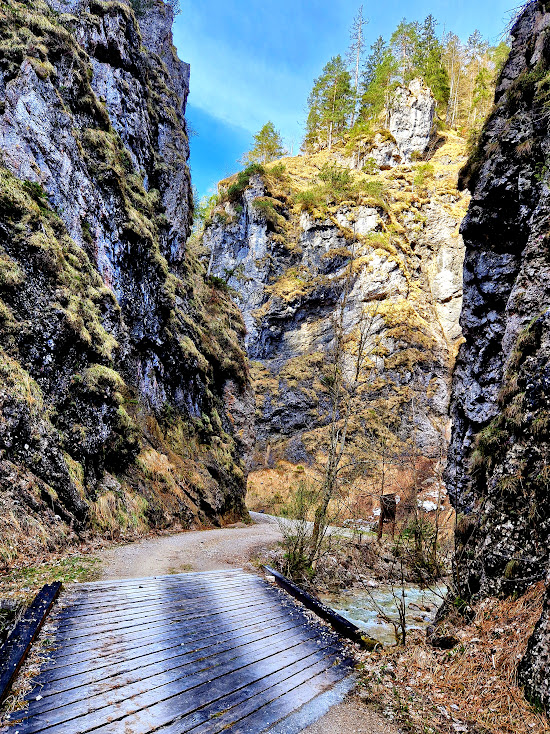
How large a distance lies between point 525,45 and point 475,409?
11329mm

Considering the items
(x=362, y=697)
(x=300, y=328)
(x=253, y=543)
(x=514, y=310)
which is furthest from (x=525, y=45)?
(x=300, y=328)

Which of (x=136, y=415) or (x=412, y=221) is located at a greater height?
(x=412, y=221)

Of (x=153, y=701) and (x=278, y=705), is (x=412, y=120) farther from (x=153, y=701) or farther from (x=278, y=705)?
(x=153, y=701)

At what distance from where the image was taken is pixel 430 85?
165ft

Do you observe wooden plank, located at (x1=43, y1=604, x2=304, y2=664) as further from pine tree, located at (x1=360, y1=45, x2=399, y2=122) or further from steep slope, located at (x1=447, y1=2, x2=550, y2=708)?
pine tree, located at (x1=360, y1=45, x2=399, y2=122)

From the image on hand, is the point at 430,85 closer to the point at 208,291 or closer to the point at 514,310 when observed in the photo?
the point at 208,291

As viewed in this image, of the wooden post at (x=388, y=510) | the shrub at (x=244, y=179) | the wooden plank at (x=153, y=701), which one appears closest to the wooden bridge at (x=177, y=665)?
the wooden plank at (x=153, y=701)

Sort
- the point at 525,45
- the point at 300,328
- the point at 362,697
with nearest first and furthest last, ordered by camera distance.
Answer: the point at 362,697 < the point at 525,45 < the point at 300,328

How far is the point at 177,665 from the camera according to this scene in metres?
4.52

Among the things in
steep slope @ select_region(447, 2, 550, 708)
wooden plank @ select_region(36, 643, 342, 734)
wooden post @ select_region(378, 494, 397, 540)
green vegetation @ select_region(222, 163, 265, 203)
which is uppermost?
green vegetation @ select_region(222, 163, 265, 203)

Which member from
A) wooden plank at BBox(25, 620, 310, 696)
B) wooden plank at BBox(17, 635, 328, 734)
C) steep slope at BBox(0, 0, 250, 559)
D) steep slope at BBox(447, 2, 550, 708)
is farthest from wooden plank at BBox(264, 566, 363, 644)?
steep slope at BBox(0, 0, 250, 559)

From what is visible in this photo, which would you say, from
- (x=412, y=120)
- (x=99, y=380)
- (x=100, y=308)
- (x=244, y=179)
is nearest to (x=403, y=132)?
(x=412, y=120)

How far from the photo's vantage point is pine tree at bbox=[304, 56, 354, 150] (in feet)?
178

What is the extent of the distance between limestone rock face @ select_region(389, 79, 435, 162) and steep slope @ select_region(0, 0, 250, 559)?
102ft
